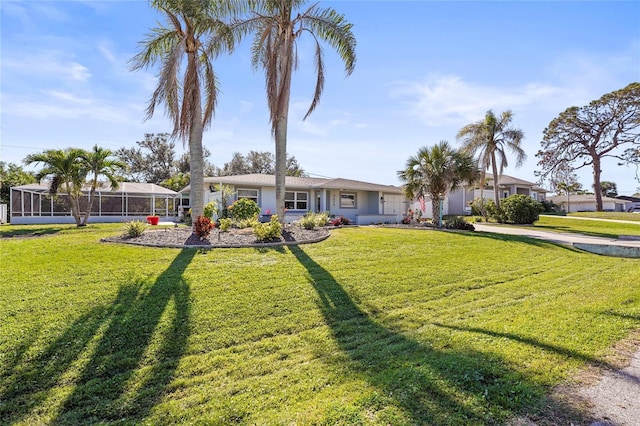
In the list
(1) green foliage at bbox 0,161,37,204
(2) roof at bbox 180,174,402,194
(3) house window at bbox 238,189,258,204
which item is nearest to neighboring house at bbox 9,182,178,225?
(2) roof at bbox 180,174,402,194

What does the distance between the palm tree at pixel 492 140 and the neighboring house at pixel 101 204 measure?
2394 centimetres

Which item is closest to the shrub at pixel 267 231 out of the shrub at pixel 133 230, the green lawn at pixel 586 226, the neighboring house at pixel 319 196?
the shrub at pixel 133 230

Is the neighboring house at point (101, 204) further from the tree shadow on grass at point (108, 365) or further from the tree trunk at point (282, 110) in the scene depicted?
the tree shadow on grass at point (108, 365)

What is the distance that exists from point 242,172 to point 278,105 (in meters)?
36.4

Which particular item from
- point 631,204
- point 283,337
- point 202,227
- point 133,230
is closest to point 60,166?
point 133,230

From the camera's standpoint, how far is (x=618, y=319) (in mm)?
5211

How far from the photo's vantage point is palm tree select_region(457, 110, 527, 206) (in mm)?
25938

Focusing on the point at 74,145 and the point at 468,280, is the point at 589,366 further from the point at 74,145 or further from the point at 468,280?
the point at 74,145

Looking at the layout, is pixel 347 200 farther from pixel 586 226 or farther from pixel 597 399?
pixel 597 399

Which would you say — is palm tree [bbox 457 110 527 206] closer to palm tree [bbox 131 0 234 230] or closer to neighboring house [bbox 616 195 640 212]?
palm tree [bbox 131 0 234 230]

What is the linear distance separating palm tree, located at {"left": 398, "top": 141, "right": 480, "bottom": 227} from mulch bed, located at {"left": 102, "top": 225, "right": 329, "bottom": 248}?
838 cm

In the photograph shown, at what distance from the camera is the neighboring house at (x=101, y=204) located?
2259 centimetres

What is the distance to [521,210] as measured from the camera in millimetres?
22734

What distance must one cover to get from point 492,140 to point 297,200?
15.8m
